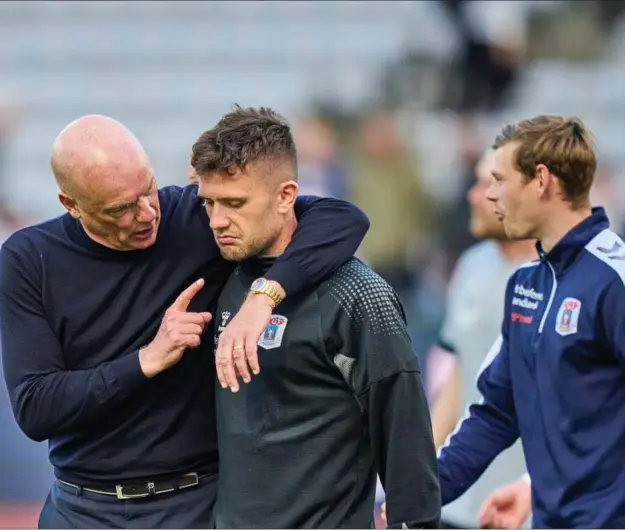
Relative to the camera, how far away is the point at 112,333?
3352mm

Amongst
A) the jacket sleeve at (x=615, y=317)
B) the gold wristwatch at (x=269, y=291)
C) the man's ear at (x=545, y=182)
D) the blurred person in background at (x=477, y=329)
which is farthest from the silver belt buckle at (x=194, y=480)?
the blurred person in background at (x=477, y=329)

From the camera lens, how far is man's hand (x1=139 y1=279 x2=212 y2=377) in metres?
3.11

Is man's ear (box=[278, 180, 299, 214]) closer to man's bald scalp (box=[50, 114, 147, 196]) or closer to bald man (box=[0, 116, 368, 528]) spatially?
bald man (box=[0, 116, 368, 528])

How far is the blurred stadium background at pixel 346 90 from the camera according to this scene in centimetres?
888

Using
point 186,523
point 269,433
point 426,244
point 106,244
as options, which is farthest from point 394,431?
point 426,244

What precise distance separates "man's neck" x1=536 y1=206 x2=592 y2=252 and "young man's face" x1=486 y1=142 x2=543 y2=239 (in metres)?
0.04

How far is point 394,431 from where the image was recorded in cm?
309

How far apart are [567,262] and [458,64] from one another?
18.4 feet

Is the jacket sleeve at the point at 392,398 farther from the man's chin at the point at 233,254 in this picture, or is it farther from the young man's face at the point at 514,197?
the young man's face at the point at 514,197

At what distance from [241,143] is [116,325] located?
602 mm

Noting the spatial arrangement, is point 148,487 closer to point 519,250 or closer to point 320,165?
point 519,250

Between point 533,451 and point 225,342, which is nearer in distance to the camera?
point 225,342

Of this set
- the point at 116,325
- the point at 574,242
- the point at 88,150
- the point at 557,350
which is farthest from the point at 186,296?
the point at 574,242

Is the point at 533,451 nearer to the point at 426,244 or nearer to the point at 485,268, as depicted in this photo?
the point at 485,268
